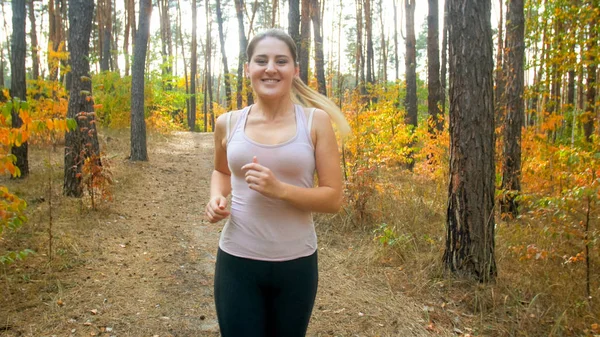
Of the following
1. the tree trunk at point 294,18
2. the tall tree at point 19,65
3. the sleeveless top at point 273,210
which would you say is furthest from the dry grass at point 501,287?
the tall tree at point 19,65

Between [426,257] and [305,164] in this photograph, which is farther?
[426,257]

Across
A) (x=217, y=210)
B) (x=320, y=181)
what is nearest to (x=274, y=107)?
(x=320, y=181)

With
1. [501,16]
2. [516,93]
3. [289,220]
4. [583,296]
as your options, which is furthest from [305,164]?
[501,16]

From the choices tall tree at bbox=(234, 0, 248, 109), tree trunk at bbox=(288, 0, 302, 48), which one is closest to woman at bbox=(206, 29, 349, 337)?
tree trunk at bbox=(288, 0, 302, 48)

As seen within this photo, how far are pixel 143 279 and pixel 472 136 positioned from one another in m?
3.37

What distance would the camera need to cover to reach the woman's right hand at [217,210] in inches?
67.4

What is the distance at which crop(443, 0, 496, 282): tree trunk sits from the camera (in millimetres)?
3867

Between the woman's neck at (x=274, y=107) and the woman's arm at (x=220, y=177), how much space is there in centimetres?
19

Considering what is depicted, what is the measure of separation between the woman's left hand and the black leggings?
0.30m

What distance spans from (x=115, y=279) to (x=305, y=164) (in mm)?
3291

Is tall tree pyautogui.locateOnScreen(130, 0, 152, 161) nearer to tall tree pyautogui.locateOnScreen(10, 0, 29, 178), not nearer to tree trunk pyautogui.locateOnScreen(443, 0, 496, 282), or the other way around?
tall tree pyautogui.locateOnScreen(10, 0, 29, 178)

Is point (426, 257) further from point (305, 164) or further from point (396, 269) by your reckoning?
point (305, 164)

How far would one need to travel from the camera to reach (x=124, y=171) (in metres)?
9.05

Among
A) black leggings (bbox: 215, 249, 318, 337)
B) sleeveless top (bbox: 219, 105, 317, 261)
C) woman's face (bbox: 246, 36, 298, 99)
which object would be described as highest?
woman's face (bbox: 246, 36, 298, 99)
